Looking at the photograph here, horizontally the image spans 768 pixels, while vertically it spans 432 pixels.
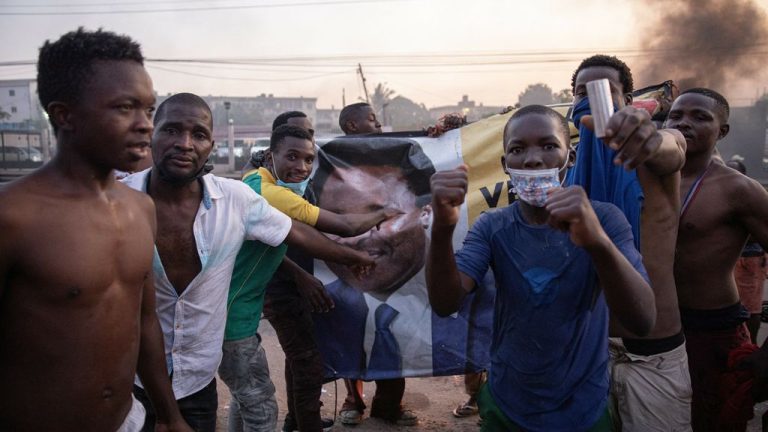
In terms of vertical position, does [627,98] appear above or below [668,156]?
above

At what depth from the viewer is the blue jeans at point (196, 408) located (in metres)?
2.78

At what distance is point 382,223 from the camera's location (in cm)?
462

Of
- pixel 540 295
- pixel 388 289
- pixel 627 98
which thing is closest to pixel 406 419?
pixel 388 289

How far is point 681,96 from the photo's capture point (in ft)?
11.0

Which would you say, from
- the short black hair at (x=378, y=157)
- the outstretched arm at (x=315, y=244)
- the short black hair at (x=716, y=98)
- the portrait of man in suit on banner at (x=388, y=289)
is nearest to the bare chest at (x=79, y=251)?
the outstretched arm at (x=315, y=244)

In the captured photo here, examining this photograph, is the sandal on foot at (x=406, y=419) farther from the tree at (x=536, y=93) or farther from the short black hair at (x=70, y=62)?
the tree at (x=536, y=93)

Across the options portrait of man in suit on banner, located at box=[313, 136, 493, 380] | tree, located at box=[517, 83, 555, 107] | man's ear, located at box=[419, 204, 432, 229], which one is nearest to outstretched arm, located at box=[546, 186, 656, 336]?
portrait of man in suit on banner, located at box=[313, 136, 493, 380]

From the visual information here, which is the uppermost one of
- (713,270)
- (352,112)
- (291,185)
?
(352,112)

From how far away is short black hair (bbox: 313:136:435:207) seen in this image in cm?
466

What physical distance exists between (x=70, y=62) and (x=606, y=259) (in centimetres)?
195

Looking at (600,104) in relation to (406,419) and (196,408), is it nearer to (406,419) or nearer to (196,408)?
(196,408)

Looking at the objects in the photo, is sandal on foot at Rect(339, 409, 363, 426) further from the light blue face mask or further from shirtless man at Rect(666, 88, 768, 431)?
shirtless man at Rect(666, 88, 768, 431)

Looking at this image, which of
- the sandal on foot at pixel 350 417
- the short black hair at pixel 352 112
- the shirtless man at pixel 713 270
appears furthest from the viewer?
the short black hair at pixel 352 112

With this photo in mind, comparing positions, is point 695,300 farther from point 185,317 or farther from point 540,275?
point 185,317
